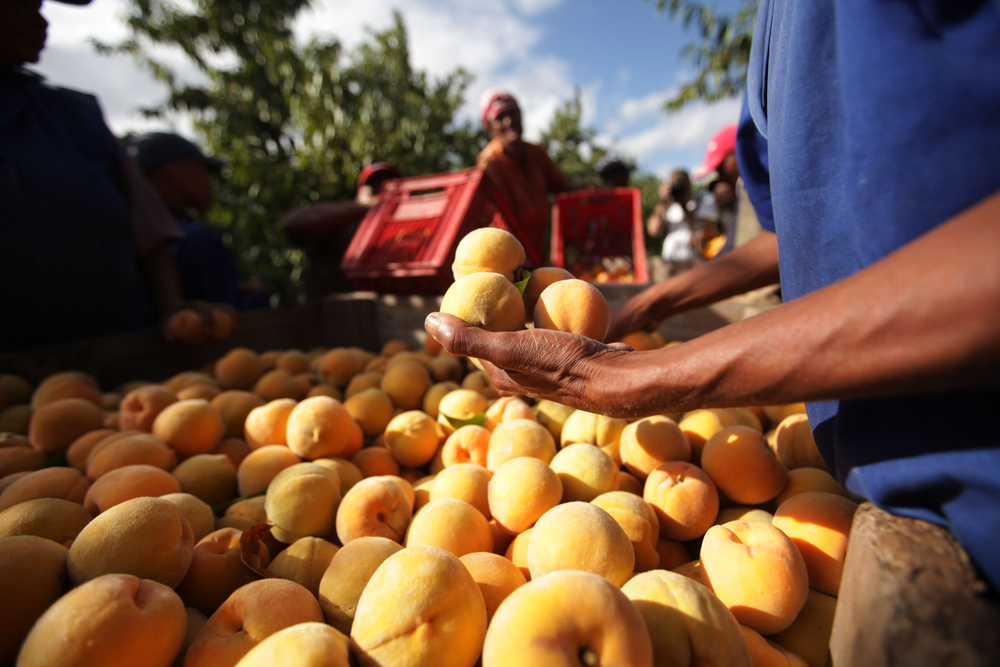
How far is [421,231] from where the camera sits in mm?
4039

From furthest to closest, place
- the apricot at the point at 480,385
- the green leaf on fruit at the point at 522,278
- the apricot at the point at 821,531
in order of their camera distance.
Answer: the apricot at the point at 480,385 < the green leaf on fruit at the point at 522,278 < the apricot at the point at 821,531

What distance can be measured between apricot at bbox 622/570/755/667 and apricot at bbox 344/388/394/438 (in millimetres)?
1625

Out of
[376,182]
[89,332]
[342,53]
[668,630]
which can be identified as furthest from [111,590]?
[342,53]

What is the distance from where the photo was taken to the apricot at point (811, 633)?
124cm

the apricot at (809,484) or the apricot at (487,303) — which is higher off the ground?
the apricot at (487,303)

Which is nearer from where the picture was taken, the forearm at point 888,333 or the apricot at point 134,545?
the forearm at point 888,333

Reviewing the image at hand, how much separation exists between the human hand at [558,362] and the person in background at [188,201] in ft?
13.9

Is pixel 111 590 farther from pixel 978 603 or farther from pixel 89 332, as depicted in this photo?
pixel 89 332

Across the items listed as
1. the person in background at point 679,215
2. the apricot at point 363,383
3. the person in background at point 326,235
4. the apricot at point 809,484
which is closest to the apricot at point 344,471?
the apricot at point 363,383

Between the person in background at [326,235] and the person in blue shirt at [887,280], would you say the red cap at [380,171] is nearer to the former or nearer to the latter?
the person in background at [326,235]

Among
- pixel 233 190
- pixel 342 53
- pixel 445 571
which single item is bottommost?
pixel 445 571

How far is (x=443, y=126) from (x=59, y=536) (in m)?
14.9

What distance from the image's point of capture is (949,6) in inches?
31.7

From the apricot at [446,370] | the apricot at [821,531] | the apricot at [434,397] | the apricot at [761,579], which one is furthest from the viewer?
the apricot at [446,370]
